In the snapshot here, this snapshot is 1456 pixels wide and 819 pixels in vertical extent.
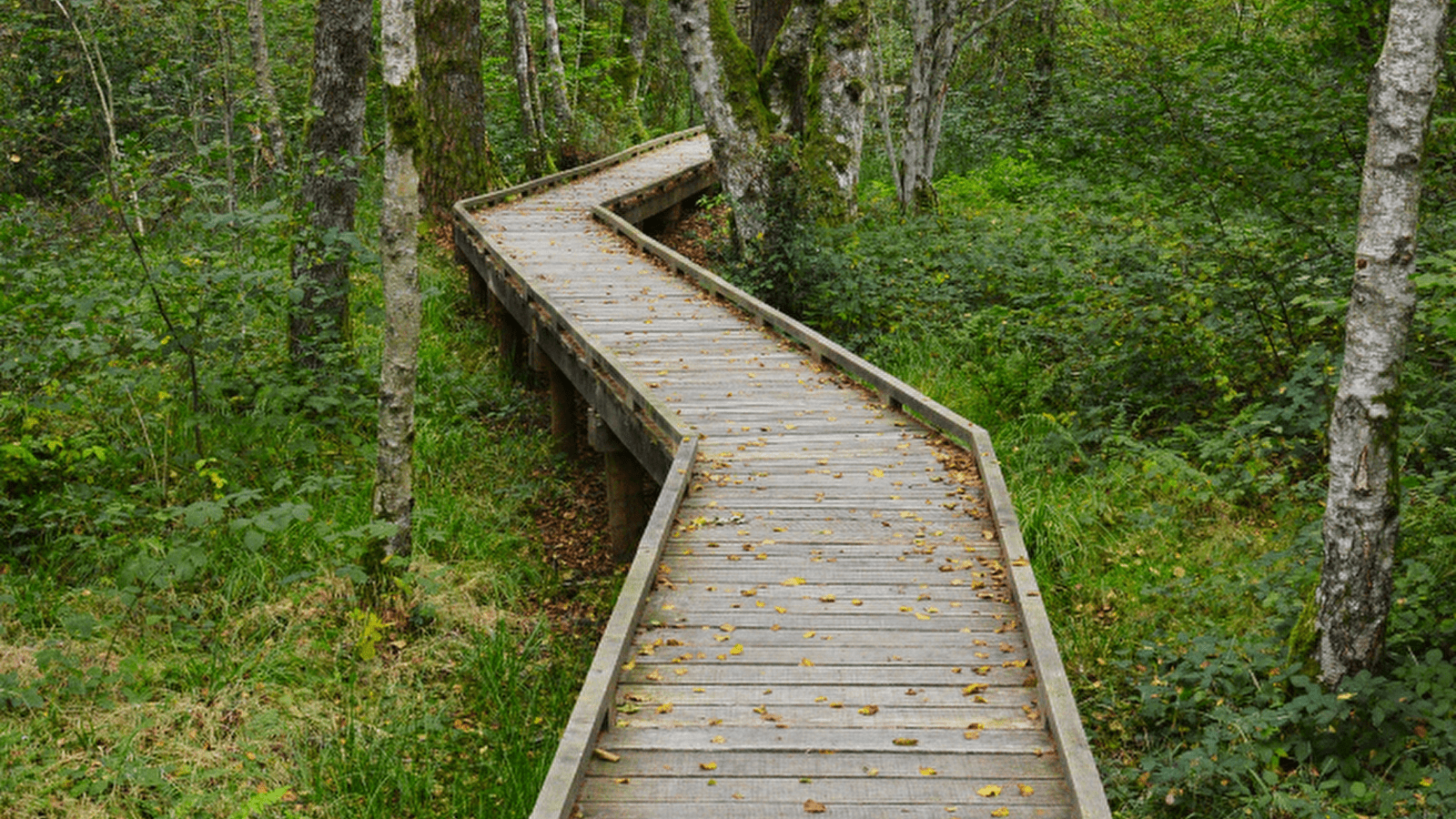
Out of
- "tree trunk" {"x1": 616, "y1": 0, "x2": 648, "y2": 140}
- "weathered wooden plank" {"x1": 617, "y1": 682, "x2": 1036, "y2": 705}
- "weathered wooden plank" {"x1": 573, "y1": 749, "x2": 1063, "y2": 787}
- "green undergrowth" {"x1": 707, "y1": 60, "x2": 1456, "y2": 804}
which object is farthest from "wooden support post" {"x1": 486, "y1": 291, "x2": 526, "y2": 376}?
"tree trunk" {"x1": 616, "y1": 0, "x2": 648, "y2": 140}

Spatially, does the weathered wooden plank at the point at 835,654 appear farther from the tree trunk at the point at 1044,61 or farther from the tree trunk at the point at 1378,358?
the tree trunk at the point at 1044,61

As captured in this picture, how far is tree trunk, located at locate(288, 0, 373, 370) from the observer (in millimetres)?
9469

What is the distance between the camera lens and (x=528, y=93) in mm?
19266

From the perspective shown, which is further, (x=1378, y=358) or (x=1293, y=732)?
(x=1293, y=732)

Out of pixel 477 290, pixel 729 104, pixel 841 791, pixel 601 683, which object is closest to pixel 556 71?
pixel 477 290

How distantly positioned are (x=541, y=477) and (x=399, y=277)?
14.1 feet

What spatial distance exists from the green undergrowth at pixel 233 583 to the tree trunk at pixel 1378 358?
4172 mm

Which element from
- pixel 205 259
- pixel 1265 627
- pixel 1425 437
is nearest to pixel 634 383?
pixel 205 259

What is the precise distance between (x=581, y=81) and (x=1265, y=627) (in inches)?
849

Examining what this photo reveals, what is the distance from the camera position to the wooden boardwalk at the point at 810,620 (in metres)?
4.00

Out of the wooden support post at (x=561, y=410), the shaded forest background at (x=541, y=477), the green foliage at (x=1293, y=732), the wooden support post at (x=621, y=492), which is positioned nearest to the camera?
the green foliage at (x=1293, y=732)

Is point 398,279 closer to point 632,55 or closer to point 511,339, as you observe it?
point 511,339

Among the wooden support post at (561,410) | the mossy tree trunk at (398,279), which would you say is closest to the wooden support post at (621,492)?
the mossy tree trunk at (398,279)

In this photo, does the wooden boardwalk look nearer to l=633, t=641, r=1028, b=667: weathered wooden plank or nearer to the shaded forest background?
l=633, t=641, r=1028, b=667: weathered wooden plank
